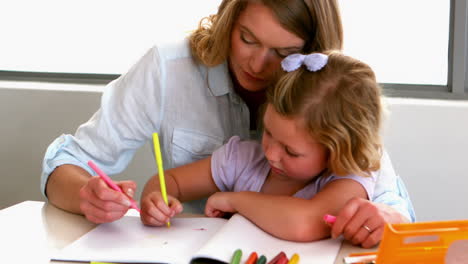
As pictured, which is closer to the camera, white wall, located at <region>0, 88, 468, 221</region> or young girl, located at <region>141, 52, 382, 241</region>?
young girl, located at <region>141, 52, 382, 241</region>

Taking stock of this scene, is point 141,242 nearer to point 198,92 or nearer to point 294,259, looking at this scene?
point 294,259

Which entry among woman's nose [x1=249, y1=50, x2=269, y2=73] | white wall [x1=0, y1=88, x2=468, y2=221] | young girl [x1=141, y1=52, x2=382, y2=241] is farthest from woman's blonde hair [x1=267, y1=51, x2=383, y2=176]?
white wall [x1=0, y1=88, x2=468, y2=221]

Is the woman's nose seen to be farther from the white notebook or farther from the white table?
the white table

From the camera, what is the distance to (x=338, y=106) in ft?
4.12

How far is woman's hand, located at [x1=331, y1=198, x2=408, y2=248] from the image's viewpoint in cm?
110

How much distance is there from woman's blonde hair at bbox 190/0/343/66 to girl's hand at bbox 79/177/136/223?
0.44m

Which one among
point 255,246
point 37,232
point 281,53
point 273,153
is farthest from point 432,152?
point 37,232

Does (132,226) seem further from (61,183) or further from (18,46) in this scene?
(18,46)

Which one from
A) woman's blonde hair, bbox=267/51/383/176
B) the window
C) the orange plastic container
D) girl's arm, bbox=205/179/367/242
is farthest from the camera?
the window

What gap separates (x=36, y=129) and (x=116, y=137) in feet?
3.12

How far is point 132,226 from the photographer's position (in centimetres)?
122

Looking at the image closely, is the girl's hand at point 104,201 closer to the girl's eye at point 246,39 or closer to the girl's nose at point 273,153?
the girl's nose at point 273,153

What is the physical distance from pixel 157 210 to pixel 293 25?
1.62 ft

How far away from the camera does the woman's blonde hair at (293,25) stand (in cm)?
136
